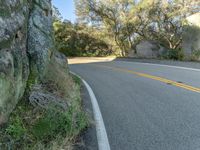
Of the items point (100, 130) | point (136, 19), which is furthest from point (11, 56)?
point (136, 19)

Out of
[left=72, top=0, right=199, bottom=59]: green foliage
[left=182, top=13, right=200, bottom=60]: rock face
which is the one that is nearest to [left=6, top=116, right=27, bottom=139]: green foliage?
[left=182, top=13, right=200, bottom=60]: rock face

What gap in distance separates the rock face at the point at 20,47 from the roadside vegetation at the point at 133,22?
1890cm

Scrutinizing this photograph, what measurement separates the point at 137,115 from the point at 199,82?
5138 millimetres

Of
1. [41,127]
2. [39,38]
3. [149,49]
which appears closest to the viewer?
[41,127]

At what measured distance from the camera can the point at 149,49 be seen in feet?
102

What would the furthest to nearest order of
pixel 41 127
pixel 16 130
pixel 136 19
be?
pixel 136 19, pixel 41 127, pixel 16 130

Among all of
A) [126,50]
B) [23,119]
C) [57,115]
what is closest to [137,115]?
[57,115]

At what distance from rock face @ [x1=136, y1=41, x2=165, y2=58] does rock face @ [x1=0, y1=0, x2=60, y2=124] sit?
2350 centimetres

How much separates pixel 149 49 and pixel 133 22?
3498mm

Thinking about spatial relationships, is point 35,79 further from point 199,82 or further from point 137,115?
point 199,82

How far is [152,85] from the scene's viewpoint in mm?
10852

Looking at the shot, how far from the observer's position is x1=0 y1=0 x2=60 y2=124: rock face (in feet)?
16.1

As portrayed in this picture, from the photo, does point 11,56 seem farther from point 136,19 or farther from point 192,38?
point 136,19

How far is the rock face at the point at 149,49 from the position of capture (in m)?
30.1
